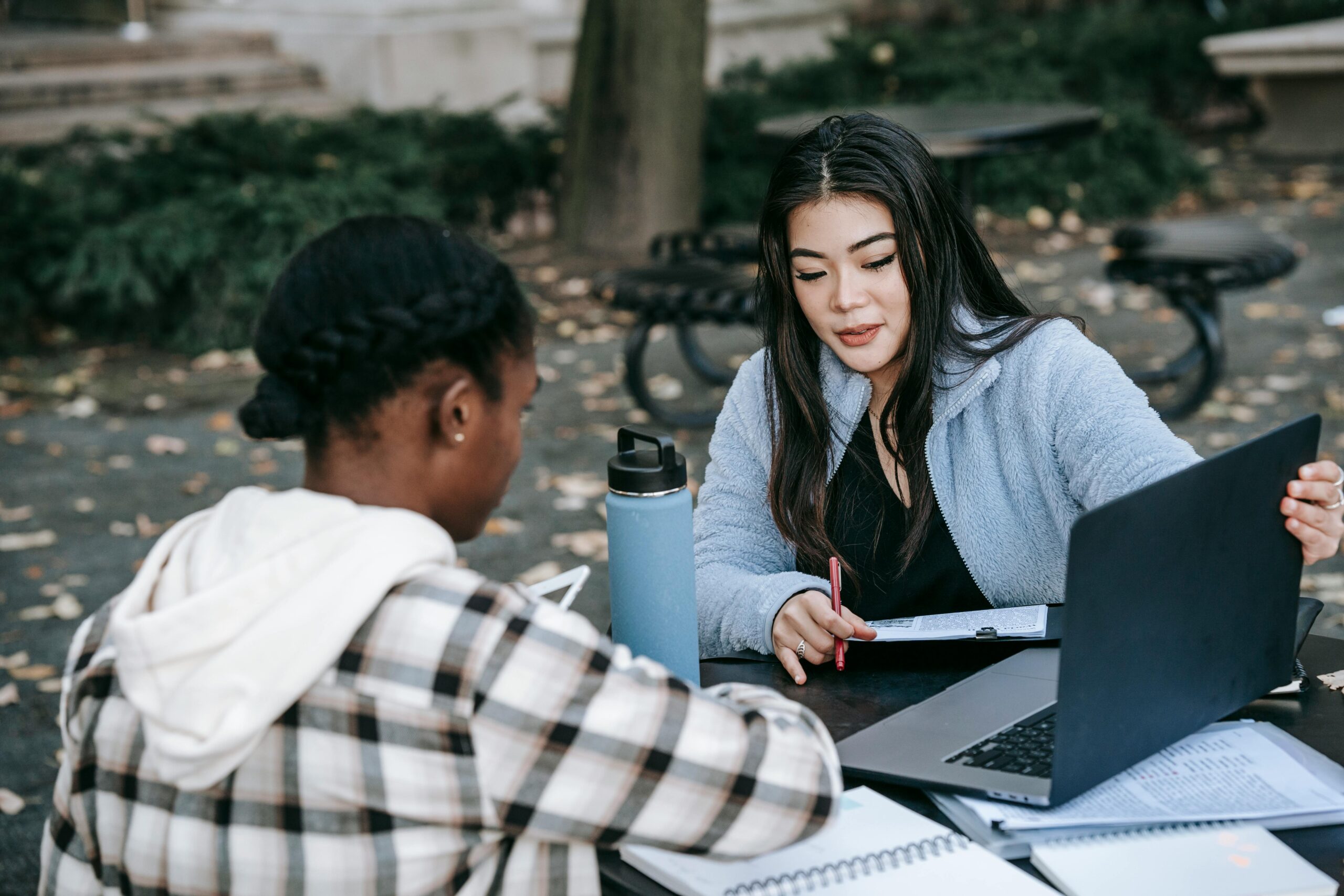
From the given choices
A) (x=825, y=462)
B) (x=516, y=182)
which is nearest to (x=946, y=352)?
(x=825, y=462)

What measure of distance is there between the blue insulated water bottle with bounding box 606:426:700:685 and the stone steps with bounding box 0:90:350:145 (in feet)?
25.3

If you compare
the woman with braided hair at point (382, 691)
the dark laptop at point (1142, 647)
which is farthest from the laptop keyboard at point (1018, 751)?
the woman with braided hair at point (382, 691)

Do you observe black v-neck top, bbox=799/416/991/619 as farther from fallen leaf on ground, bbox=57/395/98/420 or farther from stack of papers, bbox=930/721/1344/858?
fallen leaf on ground, bbox=57/395/98/420

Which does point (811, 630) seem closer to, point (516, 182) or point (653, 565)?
point (653, 565)

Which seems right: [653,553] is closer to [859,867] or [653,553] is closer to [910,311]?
[859,867]

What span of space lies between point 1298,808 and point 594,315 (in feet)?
20.1

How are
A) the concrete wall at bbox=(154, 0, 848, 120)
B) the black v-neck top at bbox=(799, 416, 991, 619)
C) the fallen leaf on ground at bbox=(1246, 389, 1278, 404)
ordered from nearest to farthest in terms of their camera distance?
the black v-neck top at bbox=(799, 416, 991, 619) → the fallen leaf on ground at bbox=(1246, 389, 1278, 404) → the concrete wall at bbox=(154, 0, 848, 120)

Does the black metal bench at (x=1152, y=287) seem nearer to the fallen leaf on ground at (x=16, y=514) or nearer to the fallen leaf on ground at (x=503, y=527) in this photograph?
the fallen leaf on ground at (x=503, y=527)

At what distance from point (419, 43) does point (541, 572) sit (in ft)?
25.1

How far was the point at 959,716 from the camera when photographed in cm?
165

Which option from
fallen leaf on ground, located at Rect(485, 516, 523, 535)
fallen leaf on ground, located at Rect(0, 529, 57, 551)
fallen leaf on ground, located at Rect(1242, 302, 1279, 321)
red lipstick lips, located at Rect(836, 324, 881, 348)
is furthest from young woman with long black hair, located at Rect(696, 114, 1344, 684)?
fallen leaf on ground, located at Rect(1242, 302, 1279, 321)

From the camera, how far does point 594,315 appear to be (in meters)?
7.36

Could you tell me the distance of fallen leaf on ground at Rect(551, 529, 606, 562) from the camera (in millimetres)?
4477

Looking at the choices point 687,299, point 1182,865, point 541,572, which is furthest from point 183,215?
point 1182,865
